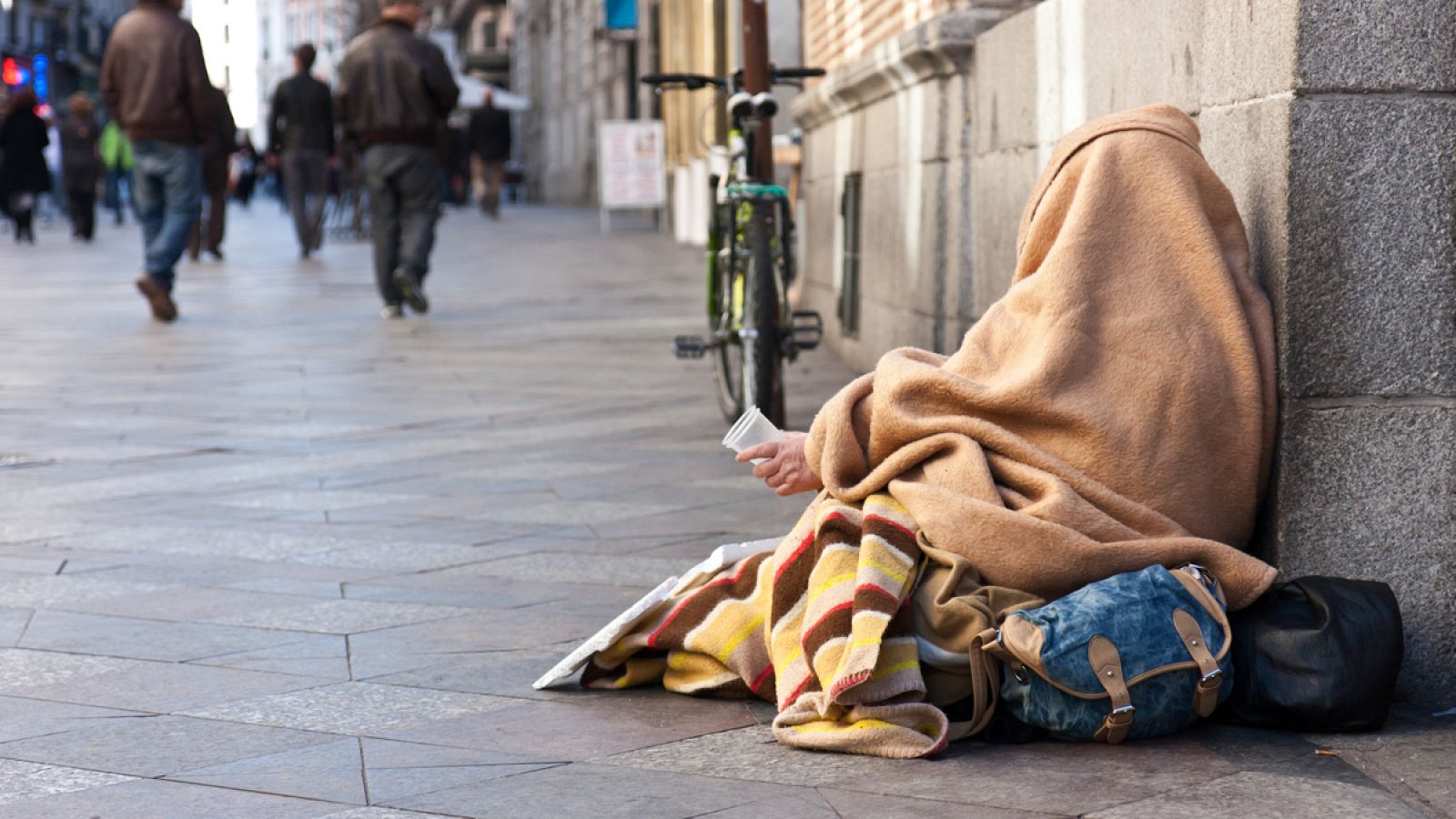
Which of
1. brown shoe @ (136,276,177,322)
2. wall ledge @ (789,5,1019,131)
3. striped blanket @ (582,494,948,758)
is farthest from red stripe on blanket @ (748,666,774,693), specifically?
brown shoe @ (136,276,177,322)

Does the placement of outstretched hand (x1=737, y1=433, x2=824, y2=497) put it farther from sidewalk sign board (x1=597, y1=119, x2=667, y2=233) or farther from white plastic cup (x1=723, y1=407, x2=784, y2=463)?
sidewalk sign board (x1=597, y1=119, x2=667, y2=233)

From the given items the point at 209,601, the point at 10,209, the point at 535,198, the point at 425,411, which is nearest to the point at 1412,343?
the point at 209,601

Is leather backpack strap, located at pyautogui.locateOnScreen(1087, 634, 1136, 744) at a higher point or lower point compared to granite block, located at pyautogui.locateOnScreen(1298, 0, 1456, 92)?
lower

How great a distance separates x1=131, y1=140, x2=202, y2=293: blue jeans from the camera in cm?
1215

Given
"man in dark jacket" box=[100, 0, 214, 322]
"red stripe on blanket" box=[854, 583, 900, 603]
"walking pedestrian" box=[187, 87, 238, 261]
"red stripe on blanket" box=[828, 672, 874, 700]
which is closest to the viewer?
"red stripe on blanket" box=[828, 672, 874, 700]

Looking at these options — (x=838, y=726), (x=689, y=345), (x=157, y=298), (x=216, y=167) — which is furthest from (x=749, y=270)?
(x=216, y=167)

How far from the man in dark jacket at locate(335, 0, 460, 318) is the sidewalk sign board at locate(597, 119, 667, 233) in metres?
13.4

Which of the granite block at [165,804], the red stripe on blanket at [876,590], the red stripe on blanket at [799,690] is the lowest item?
the granite block at [165,804]

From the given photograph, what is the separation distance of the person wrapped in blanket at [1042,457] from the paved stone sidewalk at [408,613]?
160 millimetres

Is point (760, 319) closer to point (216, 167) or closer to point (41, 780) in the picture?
point (41, 780)

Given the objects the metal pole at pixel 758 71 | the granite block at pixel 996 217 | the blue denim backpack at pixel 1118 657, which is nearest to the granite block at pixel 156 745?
the blue denim backpack at pixel 1118 657

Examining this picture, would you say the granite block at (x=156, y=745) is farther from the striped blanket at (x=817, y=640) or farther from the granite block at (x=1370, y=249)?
the granite block at (x=1370, y=249)

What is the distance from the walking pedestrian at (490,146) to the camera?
36750 millimetres

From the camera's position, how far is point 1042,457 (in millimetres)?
3387
